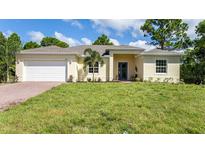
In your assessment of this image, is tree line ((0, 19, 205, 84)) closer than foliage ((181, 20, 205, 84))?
Yes

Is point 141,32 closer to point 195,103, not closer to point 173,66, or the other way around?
point 173,66

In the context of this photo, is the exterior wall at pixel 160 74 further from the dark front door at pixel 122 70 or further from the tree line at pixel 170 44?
the tree line at pixel 170 44

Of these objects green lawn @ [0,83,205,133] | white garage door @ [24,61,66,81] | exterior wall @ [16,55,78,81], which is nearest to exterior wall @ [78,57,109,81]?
exterior wall @ [16,55,78,81]

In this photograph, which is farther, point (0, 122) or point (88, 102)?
point (88, 102)

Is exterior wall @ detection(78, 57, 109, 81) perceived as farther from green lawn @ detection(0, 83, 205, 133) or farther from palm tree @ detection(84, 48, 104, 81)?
green lawn @ detection(0, 83, 205, 133)

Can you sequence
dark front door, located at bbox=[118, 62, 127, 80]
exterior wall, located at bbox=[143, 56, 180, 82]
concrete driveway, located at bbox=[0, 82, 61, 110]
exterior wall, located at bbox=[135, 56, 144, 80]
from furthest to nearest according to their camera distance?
dark front door, located at bbox=[118, 62, 127, 80]
exterior wall, located at bbox=[135, 56, 144, 80]
exterior wall, located at bbox=[143, 56, 180, 82]
concrete driveway, located at bbox=[0, 82, 61, 110]

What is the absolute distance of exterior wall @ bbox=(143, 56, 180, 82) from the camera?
66.7 ft

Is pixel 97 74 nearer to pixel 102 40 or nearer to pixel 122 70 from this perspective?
pixel 122 70

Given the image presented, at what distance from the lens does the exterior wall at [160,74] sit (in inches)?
800
